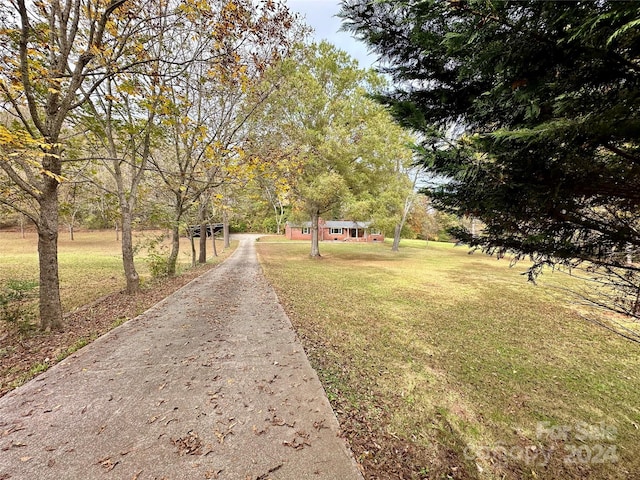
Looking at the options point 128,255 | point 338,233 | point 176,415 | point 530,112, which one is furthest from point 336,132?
point 338,233

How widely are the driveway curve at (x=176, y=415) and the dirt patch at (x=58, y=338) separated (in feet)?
0.96

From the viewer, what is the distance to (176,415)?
2629 mm

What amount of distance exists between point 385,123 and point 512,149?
12577 millimetres

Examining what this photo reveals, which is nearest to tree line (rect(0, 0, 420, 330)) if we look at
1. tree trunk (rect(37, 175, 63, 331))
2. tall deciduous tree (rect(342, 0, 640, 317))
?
tree trunk (rect(37, 175, 63, 331))

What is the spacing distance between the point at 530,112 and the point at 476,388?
3.34 metres

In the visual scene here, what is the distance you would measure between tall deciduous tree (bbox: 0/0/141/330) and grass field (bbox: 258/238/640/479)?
467 cm

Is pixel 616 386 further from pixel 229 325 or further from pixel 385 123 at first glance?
pixel 385 123

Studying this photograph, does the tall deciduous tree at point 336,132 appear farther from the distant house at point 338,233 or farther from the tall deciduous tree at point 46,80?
the distant house at point 338,233

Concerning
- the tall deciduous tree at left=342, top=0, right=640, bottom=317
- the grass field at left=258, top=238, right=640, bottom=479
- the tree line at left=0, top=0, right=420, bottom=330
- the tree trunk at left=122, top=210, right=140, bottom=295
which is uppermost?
the tree line at left=0, top=0, right=420, bottom=330

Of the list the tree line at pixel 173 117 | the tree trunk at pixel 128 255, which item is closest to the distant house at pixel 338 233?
the tree line at pixel 173 117

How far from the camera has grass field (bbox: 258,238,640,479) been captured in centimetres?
234

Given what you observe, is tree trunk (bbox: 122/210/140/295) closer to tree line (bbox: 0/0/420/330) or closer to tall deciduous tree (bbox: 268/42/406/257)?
tree line (bbox: 0/0/420/330)

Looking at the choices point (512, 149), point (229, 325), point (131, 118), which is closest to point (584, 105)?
point (512, 149)

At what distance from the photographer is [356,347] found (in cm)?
441
